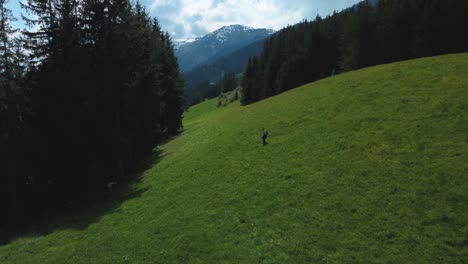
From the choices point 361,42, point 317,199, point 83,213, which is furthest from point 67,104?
point 361,42

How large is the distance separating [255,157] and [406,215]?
14.3 metres

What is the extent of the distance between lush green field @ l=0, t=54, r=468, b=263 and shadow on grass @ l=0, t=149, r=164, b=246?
0.24 meters

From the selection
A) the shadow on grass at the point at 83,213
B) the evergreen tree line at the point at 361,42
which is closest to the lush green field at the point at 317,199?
the shadow on grass at the point at 83,213

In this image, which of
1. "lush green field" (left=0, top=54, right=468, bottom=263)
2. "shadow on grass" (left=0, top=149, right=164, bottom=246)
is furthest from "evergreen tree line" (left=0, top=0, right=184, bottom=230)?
"lush green field" (left=0, top=54, right=468, bottom=263)

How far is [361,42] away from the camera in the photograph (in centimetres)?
7512

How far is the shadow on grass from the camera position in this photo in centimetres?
2420

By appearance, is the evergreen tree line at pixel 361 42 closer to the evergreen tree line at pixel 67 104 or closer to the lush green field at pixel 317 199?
the lush green field at pixel 317 199

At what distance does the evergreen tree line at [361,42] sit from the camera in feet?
205

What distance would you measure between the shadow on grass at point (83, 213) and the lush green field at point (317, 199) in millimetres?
244

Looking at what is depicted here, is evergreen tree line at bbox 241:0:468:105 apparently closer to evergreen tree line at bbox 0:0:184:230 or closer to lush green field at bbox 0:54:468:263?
lush green field at bbox 0:54:468:263

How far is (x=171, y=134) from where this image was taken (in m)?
63.3

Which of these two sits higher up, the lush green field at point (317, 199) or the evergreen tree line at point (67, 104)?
the evergreen tree line at point (67, 104)

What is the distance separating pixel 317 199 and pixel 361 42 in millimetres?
68880

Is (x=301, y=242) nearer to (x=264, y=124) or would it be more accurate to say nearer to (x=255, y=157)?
(x=255, y=157)
